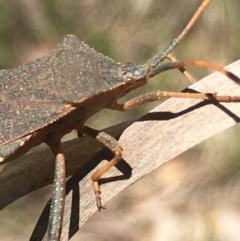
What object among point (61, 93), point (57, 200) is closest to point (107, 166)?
point (57, 200)

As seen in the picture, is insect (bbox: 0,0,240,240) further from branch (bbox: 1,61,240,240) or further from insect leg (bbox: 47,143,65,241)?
branch (bbox: 1,61,240,240)

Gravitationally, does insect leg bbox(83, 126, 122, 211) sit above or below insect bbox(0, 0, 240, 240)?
below

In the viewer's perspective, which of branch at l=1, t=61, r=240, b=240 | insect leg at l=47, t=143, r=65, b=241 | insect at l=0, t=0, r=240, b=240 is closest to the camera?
branch at l=1, t=61, r=240, b=240

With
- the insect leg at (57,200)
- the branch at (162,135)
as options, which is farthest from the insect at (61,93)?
the branch at (162,135)

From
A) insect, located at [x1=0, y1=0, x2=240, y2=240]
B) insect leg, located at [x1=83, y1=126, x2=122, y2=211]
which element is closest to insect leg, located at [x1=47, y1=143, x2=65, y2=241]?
insect, located at [x1=0, y1=0, x2=240, y2=240]

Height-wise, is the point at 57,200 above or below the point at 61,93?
below

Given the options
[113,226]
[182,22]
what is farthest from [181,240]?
[182,22]

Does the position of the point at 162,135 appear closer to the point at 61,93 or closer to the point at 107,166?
the point at 107,166
